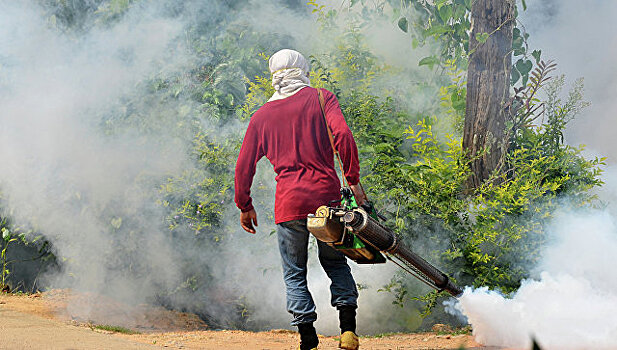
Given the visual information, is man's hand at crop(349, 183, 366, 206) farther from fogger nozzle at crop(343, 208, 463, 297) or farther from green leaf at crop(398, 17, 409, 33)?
green leaf at crop(398, 17, 409, 33)

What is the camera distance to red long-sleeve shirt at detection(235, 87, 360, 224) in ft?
12.3

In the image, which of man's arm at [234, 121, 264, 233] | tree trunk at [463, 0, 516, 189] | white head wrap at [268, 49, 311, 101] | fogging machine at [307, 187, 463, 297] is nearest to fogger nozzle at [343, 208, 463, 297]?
fogging machine at [307, 187, 463, 297]

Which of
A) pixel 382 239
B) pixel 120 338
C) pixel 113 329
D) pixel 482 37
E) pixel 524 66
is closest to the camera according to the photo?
pixel 382 239

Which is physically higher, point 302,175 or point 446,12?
point 446,12

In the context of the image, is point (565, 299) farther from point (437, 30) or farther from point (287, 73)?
point (437, 30)

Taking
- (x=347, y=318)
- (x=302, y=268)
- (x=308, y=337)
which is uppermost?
(x=302, y=268)

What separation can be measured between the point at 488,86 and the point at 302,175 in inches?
93.0

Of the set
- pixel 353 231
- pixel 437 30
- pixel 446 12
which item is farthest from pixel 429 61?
pixel 353 231

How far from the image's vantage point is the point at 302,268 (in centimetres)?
382

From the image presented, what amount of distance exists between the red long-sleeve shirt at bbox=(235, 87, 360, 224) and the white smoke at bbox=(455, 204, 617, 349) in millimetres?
1388

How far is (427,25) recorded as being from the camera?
640cm

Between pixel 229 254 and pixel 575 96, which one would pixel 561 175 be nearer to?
pixel 575 96

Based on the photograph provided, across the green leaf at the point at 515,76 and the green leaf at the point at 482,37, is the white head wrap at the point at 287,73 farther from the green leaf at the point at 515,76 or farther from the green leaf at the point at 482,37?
the green leaf at the point at 515,76

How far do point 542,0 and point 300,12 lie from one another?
9.25 ft
